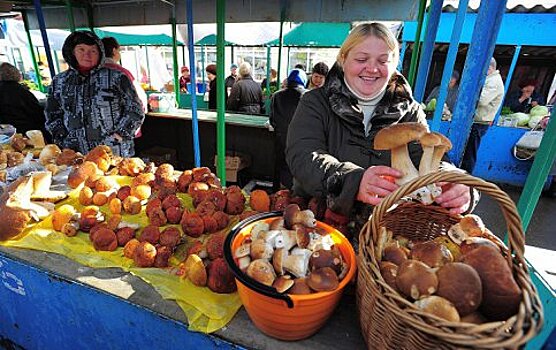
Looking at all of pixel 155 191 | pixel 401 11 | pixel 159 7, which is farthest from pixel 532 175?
pixel 159 7

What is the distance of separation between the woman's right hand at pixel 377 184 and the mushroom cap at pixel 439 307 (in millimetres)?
459

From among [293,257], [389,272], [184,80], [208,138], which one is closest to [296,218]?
[293,257]

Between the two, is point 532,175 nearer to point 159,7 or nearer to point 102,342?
point 102,342

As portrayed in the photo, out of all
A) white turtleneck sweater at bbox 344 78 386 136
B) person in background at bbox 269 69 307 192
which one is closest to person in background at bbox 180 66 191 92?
person in background at bbox 269 69 307 192

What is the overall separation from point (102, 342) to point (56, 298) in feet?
1.05

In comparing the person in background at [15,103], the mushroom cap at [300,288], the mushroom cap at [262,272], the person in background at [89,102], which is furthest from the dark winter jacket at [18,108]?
the mushroom cap at [300,288]

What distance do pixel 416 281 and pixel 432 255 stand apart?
0.20 metres

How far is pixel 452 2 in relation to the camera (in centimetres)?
751

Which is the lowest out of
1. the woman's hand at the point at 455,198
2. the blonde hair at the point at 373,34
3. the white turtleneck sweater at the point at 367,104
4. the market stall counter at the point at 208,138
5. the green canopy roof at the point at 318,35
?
the market stall counter at the point at 208,138

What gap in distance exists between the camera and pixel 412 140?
122 centimetres

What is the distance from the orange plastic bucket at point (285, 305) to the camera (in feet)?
3.04

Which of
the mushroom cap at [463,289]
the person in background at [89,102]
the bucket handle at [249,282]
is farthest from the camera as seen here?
the person in background at [89,102]

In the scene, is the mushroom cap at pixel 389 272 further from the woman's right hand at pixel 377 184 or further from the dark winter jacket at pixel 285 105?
the dark winter jacket at pixel 285 105

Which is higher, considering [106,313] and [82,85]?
[82,85]
